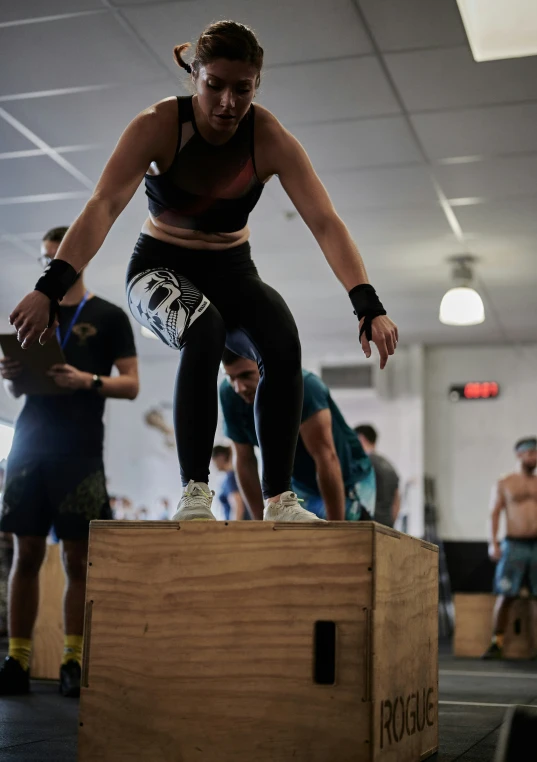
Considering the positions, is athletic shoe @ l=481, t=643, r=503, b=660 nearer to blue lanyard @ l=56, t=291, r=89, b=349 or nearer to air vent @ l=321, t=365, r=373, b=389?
air vent @ l=321, t=365, r=373, b=389

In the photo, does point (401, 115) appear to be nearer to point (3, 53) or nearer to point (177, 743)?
point (3, 53)

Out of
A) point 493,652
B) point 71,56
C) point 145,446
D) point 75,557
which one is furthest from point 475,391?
point 75,557

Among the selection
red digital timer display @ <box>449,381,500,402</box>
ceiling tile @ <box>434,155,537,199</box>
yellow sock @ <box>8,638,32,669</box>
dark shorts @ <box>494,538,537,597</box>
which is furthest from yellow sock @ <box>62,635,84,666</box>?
red digital timer display @ <box>449,381,500,402</box>

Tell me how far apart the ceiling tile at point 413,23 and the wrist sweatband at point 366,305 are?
1883 mm

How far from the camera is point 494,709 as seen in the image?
2.77 metres

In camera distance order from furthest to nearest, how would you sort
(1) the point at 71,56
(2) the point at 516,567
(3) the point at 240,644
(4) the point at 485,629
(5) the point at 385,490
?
(4) the point at 485,629 < (2) the point at 516,567 < (5) the point at 385,490 < (1) the point at 71,56 < (3) the point at 240,644

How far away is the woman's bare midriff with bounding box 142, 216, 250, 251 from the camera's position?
6.33 ft

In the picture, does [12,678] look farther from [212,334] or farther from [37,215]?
[37,215]

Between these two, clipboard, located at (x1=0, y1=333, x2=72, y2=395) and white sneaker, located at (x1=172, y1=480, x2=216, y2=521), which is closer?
white sneaker, located at (x1=172, y1=480, x2=216, y2=521)

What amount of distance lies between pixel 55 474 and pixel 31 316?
49.6 inches

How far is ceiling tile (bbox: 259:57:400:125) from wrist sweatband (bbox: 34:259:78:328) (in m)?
2.37

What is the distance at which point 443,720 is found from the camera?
97.3 inches

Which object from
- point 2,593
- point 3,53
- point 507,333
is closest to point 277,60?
point 3,53

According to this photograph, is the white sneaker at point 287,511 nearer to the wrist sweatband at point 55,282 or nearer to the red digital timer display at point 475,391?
the wrist sweatband at point 55,282
